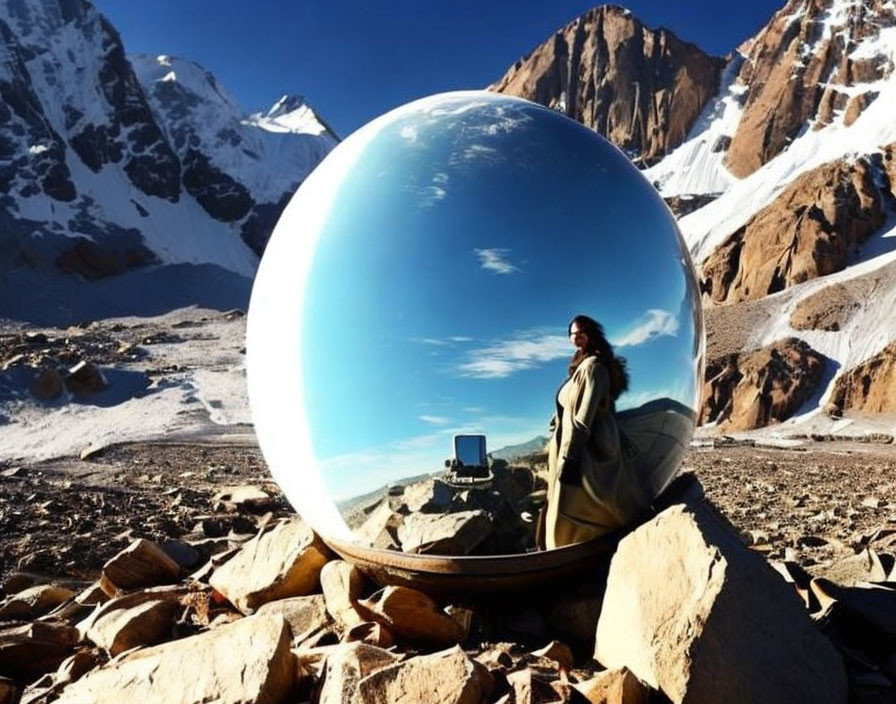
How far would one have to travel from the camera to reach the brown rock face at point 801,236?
58.1 metres

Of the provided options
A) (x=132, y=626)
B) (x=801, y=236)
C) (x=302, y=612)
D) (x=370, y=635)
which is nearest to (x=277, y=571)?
(x=302, y=612)

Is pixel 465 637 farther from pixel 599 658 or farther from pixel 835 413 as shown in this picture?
pixel 835 413

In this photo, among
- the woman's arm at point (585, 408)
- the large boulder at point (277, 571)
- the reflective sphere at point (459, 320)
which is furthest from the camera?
the large boulder at point (277, 571)

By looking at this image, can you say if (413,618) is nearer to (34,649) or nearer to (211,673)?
(211,673)

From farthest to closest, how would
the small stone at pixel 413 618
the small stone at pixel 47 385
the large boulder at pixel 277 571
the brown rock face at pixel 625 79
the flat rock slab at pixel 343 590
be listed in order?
the brown rock face at pixel 625 79 < the small stone at pixel 47 385 < the large boulder at pixel 277 571 < the flat rock slab at pixel 343 590 < the small stone at pixel 413 618

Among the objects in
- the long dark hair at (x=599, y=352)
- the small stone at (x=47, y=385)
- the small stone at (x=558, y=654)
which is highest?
the small stone at (x=47, y=385)

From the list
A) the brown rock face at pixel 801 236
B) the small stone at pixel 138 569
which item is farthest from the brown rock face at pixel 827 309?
the small stone at pixel 138 569

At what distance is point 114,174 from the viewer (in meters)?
105

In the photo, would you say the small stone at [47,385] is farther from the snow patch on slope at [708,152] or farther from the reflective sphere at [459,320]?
the snow patch on slope at [708,152]

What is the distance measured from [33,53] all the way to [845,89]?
395 ft

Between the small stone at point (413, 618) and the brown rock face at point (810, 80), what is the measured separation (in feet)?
322

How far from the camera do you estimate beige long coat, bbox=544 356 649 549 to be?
3.36 metres

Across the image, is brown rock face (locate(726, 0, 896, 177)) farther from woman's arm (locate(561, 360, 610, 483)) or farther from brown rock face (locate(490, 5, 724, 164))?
woman's arm (locate(561, 360, 610, 483))

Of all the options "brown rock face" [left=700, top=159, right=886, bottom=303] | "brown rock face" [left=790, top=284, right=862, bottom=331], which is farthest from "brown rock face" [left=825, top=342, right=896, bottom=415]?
"brown rock face" [left=700, top=159, right=886, bottom=303]
